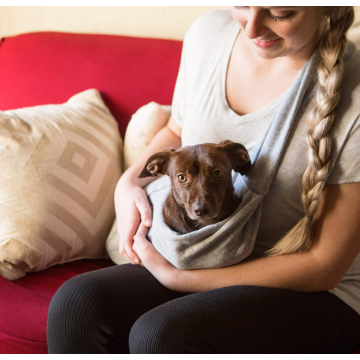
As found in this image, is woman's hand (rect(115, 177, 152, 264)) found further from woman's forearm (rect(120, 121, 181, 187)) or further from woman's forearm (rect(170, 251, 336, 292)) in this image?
woman's forearm (rect(170, 251, 336, 292))

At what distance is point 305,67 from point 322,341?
2.58 feet

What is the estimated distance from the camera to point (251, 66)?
1364 mm

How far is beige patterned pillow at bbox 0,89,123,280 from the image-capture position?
4.70 ft

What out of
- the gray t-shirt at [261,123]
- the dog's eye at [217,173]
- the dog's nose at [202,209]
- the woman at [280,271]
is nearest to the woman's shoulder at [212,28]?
the gray t-shirt at [261,123]

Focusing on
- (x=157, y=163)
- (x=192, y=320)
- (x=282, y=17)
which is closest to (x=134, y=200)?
(x=157, y=163)

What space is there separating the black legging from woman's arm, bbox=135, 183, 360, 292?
0.13 ft

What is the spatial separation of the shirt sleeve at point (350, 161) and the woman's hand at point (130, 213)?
24.3 inches

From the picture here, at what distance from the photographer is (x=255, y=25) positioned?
1.08m

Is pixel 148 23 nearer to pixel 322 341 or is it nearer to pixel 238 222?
Answer: pixel 238 222

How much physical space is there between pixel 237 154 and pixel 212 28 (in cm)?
59

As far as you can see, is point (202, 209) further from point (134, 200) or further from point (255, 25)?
point (255, 25)

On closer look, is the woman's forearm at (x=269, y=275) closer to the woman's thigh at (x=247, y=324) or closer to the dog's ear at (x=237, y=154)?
the woman's thigh at (x=247, y=324)
